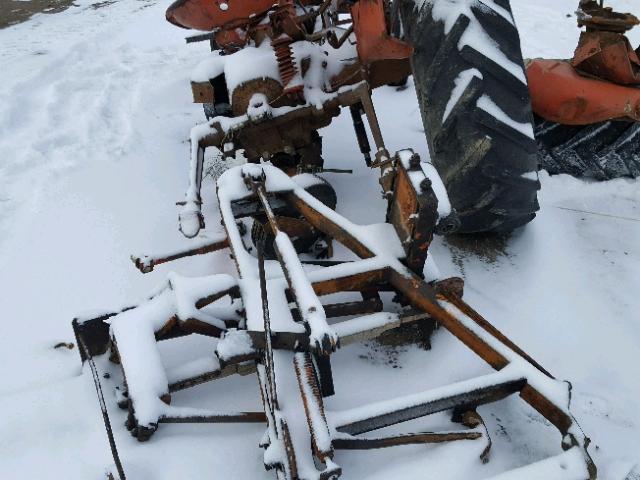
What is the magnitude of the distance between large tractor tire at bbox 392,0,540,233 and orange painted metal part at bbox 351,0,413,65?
0.48ft

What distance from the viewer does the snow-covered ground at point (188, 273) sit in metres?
1.89

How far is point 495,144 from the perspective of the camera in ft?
7.72

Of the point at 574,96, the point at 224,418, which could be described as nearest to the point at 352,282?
the point at 224,418

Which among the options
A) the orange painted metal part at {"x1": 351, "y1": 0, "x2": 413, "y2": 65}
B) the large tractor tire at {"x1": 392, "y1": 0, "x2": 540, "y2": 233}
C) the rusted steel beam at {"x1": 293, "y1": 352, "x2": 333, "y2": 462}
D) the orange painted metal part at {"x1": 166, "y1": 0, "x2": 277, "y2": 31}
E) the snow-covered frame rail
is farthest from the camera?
the orange painted metal part at {"x1": 166, "y1": 0, "x2": 277, "y2": 31}

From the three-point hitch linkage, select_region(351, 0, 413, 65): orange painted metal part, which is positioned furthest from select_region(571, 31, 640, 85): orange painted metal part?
the three-point hitch linkage

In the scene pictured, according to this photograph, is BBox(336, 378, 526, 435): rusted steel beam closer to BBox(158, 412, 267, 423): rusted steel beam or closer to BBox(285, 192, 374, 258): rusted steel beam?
BBox(158, 412, 267, 423): rusted steel beam

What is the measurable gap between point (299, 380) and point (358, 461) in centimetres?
39

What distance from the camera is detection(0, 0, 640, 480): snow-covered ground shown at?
6.20 feet

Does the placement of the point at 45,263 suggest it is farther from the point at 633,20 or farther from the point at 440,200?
the point at 633,20

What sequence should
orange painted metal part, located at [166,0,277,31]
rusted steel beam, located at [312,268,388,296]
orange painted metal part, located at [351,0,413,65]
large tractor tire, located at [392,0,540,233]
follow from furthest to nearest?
1. orange painted metal part, located at [166,0,277,31]
2. orange painted metal part, located at [351,0,413,65]
3. large tractor tire, located at [392,0,540,233]
4. rusted steel beam, located at [312,268,388,296]

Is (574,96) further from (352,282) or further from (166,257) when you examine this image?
(166,257)

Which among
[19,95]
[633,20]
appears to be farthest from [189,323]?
[19,95]

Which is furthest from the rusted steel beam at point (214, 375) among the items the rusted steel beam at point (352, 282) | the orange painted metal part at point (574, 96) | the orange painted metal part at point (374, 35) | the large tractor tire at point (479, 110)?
the orange painted metal part at point (574, 96)

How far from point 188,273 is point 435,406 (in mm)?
1546
